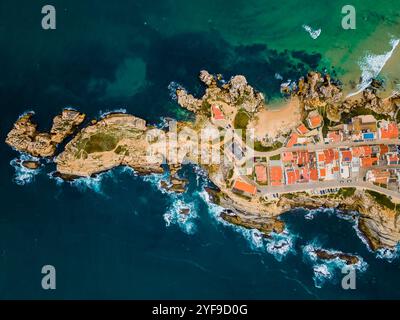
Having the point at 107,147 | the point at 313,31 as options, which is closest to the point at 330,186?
the point at 313,31

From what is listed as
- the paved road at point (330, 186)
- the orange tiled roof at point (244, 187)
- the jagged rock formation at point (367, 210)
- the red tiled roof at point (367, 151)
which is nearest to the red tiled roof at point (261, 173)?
the paved road at point (330, 186)

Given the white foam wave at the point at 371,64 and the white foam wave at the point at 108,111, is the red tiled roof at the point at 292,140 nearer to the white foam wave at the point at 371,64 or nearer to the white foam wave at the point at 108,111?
the white foam wave at the point at 371,64

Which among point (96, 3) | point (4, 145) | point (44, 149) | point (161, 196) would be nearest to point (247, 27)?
point (96, 3)

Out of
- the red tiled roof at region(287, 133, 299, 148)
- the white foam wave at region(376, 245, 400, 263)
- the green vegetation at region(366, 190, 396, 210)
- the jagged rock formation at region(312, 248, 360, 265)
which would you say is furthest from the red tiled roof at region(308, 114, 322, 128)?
the white foam wave at region(376, 245, 400, 263)

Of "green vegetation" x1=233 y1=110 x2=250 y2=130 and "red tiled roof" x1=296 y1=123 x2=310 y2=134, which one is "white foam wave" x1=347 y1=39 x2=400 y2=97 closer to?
"red tiled roof" x1=296 y1=123 x2=310 y2=134

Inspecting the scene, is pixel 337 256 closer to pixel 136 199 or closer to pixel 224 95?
pixel 224 95
